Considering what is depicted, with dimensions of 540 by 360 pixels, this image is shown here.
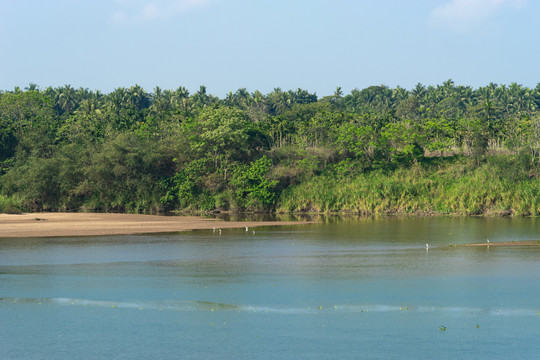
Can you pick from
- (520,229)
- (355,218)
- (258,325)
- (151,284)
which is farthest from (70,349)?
(355,218)

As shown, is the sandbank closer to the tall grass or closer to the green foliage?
the tall grass

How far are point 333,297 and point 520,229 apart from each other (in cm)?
2963

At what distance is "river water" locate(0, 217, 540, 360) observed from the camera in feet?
67.5

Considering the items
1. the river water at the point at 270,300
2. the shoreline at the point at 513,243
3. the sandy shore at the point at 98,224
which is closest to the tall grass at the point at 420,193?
the sandy shore at the point at 98,224

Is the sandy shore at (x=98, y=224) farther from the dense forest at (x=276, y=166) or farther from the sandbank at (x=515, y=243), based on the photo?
the sandbank at (x=515, y=243)

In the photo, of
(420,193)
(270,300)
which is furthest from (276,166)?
(270,300)

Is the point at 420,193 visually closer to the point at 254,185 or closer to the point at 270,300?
the point at 254,185

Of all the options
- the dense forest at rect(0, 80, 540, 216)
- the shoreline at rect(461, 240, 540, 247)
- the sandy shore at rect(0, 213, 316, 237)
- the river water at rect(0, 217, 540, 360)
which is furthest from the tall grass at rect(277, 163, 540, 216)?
Answer: the shoreline at rect(461, 240, 540, 247)

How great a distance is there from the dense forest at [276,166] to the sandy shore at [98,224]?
6988mm

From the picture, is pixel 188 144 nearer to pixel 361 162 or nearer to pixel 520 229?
pixel 361 162

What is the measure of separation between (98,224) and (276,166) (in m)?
24.8

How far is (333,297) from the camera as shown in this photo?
90.0ft

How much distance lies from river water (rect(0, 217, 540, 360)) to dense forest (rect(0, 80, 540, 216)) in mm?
22910

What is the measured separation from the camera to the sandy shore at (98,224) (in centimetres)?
5361
